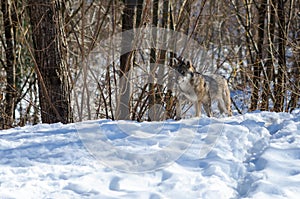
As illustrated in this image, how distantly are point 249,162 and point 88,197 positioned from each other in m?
1.73

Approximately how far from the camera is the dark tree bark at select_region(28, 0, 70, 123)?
20.6 ft

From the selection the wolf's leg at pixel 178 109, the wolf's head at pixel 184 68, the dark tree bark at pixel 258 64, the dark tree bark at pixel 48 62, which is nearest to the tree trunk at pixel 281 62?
the dark tree bark at pixel 258 64

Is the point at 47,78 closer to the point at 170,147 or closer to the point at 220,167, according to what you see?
the point at 170,147

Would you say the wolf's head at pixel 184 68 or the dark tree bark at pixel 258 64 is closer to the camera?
the wolf's head at pixel 184 68

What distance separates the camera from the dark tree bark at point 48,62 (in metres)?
6.27

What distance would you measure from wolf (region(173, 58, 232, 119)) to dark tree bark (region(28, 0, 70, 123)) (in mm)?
1742

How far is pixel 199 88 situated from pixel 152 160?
262 centimetres

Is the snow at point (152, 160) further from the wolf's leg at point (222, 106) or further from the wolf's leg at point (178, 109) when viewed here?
the wolf's leg at point (222, 106)

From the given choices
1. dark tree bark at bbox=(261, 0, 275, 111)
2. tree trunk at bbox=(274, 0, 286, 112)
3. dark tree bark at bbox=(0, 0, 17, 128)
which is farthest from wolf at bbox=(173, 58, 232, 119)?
dark tree bark at bbox=(0, 0, 17, 128)

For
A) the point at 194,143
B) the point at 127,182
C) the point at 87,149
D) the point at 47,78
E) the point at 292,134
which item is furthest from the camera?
the point at 47,78

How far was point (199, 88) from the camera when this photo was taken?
6.47 meters

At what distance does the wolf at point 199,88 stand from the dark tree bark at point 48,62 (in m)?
1.74

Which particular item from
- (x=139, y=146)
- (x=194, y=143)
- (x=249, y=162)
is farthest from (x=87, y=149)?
(x=249, y=162)

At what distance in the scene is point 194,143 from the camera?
4590 mm
